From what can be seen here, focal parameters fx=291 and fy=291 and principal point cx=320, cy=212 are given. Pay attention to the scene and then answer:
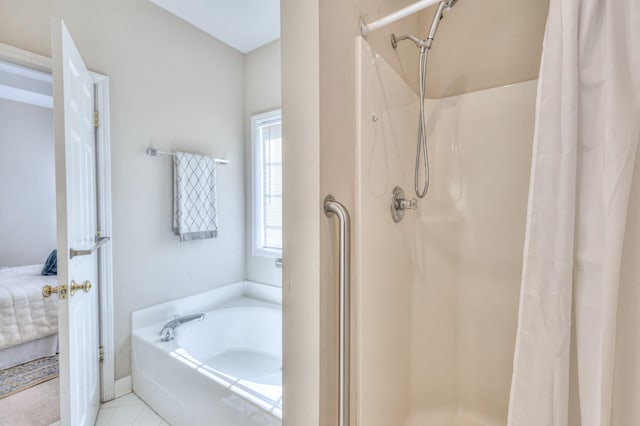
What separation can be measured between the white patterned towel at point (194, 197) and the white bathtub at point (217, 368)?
68 cm

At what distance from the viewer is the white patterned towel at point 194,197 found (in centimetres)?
226

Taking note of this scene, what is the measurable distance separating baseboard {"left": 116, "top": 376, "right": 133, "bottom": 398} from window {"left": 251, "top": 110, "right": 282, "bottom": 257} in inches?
51.8

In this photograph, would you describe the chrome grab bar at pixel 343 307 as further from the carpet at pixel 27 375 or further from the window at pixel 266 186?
the carpet at pixel 27 375

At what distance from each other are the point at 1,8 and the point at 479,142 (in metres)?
2.56

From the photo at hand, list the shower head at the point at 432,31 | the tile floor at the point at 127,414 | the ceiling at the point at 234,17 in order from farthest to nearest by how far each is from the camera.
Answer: the ceiling at the point at 234,17, the tile floor at the point at 127,414, the shower head at the point at 432,31

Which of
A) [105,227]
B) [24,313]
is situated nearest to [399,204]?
[105,227]

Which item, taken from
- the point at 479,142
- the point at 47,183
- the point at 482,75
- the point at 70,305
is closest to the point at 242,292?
the point at 70,305

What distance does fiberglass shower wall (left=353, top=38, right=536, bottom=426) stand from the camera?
1206mm

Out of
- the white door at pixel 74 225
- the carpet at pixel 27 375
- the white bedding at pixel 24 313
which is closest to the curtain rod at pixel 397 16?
the white door at pixel 74 225

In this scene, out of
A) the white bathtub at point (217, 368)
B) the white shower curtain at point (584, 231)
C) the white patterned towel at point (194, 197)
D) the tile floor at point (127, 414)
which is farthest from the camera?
the white patterned towel at point (194, 197)

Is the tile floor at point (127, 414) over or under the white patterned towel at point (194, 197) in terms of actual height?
under

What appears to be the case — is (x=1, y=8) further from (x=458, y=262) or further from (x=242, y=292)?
(x=458, y=262)

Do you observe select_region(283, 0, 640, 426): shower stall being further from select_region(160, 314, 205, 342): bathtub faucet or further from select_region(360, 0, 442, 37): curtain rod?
select_region(160, 314, 205, 342): bathtub faucet

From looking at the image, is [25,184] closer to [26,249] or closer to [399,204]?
[26,249]
